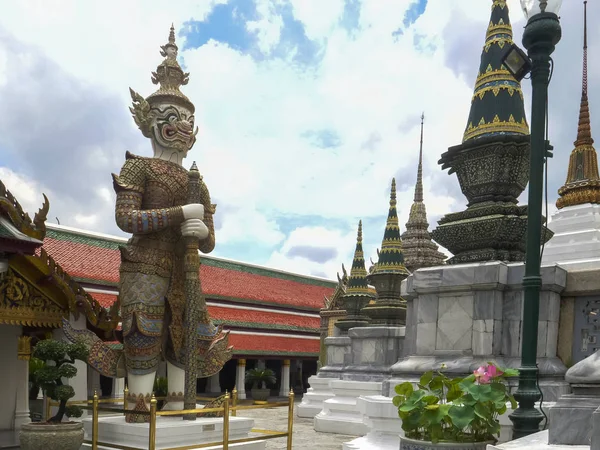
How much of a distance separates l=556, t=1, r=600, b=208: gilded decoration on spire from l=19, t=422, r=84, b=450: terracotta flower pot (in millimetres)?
13763

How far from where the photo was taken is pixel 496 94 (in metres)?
7.77

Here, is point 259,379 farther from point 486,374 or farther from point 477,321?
point 486,374

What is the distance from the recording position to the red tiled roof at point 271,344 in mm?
26266

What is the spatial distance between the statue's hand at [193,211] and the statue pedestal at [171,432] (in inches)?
102

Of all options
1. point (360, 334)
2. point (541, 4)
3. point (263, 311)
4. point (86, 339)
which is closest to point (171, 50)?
point (86, 339)

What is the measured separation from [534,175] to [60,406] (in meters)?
5.99

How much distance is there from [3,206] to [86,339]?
2226mm

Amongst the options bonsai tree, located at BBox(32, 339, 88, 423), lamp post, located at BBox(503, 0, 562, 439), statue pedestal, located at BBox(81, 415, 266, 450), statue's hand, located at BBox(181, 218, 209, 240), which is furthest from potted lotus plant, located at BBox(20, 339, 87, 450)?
lamp post, located at BBox(503, 0, 562, 439)

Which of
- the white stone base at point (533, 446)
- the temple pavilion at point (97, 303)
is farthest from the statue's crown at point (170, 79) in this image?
the white stone base at point (533, 446)

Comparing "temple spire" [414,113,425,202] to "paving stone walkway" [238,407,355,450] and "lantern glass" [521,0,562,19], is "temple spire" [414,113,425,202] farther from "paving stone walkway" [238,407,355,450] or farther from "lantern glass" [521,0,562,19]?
"lantern glass" [521,0,562,19]

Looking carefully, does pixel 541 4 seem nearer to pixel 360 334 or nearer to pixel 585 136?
pixel 360 334

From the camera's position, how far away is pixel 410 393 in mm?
4785

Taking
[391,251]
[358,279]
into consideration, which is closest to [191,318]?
[391,251]

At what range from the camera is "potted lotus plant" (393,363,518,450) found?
4.48 m
